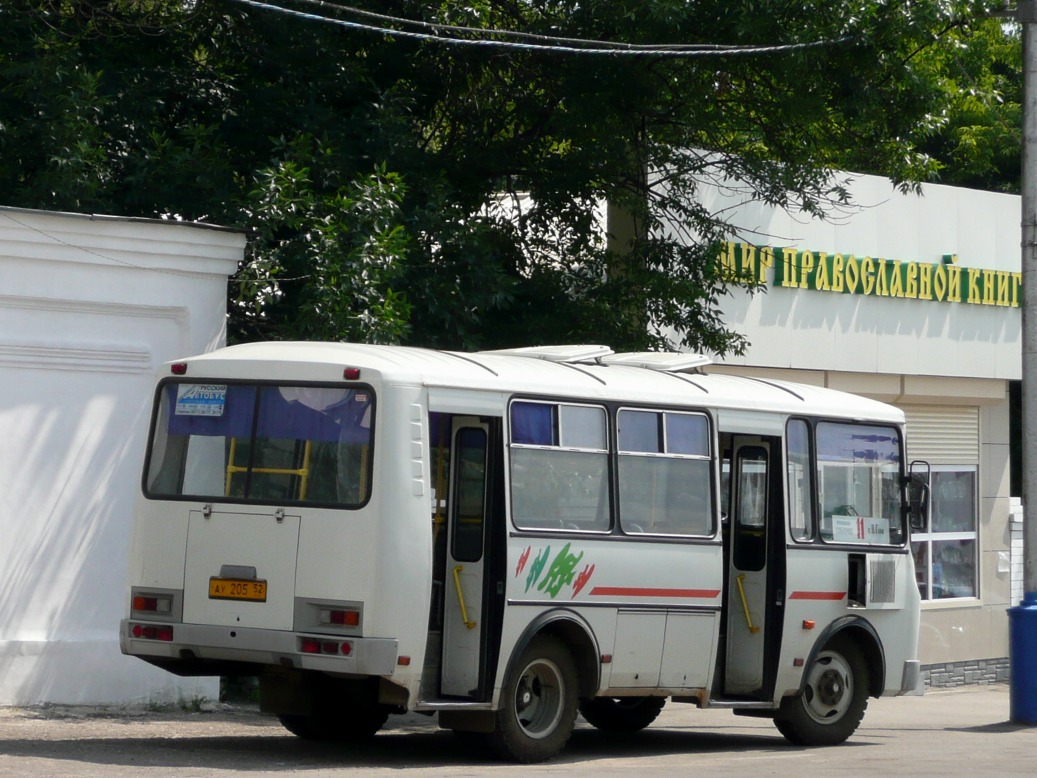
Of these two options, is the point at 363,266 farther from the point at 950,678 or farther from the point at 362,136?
the point at 950,678

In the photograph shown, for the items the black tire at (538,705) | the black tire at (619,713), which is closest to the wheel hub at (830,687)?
the black tire at (619,713)

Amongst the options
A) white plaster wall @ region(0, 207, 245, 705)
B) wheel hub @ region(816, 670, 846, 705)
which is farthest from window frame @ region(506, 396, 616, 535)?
white plaster wall @ region(0, 207, 245, 705)

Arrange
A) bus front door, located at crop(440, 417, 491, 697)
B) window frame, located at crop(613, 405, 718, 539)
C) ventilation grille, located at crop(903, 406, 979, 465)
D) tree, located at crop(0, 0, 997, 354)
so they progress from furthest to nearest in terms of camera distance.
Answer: ventilation grille, located at crop(903, 406, 979, 465)
tree, located at crop(0, 0, 997, 354)
window frame, located at crop(613, 405, 718, 539)
bus front door, located at crop(440, 417, 491, 697)

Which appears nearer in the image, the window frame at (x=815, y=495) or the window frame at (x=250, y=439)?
the window frame at (x=250, y=439)

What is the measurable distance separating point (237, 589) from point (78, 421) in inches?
140

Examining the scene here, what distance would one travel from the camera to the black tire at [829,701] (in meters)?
13.3

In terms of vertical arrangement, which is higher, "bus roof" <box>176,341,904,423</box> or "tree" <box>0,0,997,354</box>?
"tree" <box>0,0,997,354</box>

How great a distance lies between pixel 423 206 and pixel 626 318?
228 centimetres

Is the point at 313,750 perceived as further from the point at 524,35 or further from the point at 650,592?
the point at 524,35

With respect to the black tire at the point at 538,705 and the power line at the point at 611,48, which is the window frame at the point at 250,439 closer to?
the black tire at the point at 538,705

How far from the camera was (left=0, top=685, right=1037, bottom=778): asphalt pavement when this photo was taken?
407 inches

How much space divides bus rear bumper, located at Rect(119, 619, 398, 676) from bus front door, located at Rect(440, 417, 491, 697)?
0.83 meters

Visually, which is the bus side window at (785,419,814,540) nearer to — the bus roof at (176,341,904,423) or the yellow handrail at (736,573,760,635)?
the bus roof at (176,341,904,423)

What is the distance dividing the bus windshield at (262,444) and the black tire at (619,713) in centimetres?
438
